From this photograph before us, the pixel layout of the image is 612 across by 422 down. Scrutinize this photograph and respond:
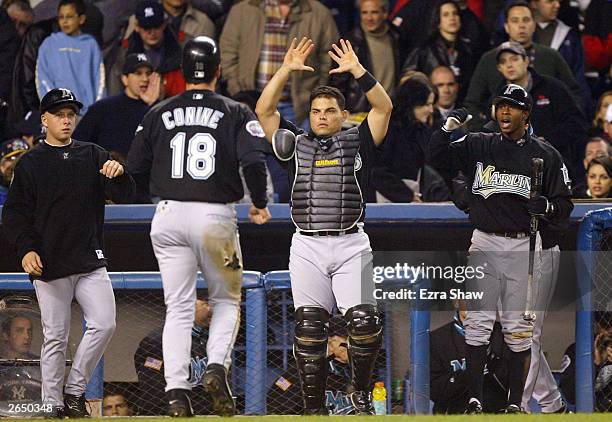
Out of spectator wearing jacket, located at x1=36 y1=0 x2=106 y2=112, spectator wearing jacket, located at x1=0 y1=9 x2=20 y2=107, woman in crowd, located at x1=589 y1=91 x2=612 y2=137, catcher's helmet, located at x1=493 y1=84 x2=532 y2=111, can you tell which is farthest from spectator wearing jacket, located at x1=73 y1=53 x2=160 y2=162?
woman in crowd, located at x1=589 y1=91 x2=612 y2=137

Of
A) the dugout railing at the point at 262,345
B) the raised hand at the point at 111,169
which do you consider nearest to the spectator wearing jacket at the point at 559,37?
→ the dugout railing at the point at 262,345

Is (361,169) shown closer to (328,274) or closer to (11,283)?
(328,274)

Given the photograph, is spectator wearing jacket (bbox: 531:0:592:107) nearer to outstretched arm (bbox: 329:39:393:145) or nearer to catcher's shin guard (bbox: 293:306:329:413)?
outstretched arm (bbox: 329:39:393:145)

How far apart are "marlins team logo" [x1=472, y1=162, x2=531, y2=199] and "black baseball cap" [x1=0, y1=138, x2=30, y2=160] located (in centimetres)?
359

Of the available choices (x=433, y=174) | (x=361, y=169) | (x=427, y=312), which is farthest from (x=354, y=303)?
(x=433, y=174)

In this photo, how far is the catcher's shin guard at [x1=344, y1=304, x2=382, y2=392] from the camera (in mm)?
7004

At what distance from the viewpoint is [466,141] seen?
7879mm

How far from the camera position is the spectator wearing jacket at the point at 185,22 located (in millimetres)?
10984

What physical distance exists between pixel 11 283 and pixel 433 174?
10.7 ft

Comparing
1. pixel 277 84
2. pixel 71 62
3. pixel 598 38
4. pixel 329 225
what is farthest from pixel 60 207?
pixel 598 38

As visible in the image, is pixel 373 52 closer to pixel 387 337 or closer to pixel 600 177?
pixel 600 177

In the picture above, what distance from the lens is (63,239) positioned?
7090mm

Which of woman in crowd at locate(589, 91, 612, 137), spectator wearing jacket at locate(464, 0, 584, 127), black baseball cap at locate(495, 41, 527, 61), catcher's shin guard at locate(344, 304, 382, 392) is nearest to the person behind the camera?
catcher's shin guard at locate(344, 304, 382, 392)

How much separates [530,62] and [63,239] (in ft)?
15.6
